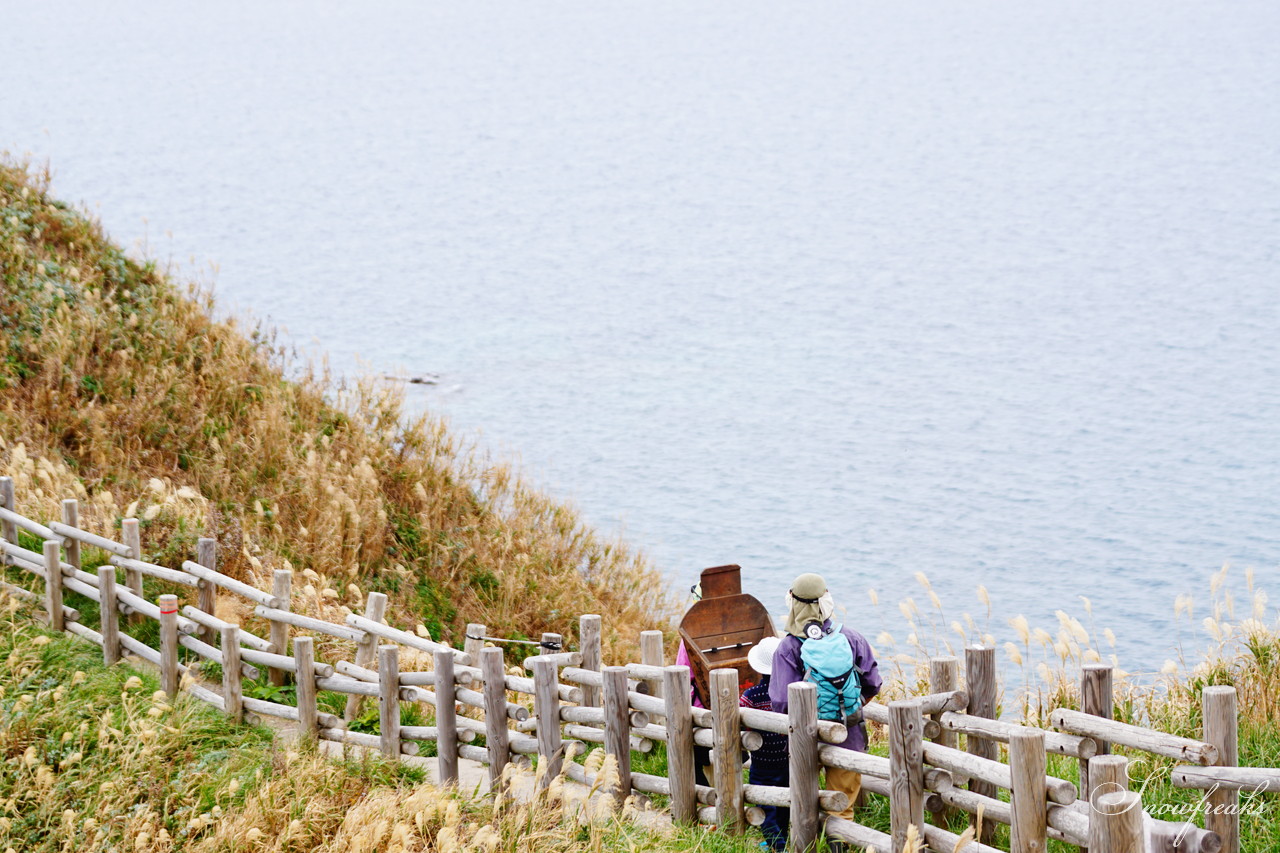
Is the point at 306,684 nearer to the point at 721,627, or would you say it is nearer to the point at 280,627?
the point at 280,627

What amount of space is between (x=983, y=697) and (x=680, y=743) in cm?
160

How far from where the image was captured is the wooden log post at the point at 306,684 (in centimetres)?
884

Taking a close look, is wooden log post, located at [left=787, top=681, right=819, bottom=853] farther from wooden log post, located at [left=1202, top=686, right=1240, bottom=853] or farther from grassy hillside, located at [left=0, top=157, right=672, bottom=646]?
grassy hillside, located at [left=0, top=157, right=672, bottom=646]

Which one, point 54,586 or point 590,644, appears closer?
point 590,644

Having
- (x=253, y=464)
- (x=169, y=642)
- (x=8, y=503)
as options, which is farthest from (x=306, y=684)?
(x=253, y=464)

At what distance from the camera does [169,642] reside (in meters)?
9.48

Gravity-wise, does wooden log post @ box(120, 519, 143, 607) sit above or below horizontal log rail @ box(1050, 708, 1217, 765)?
above

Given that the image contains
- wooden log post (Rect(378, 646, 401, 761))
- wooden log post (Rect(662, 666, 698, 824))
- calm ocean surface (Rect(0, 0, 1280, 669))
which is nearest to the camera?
wooden log post (Rect(662, 666, 698, 824))

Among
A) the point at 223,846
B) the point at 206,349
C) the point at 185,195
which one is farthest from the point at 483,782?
the point at 185,195

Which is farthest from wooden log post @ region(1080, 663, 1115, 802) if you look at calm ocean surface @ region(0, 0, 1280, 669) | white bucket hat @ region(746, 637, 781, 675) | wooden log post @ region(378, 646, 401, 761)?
calm ocean surface @ region(0, 0, 1280, 669)

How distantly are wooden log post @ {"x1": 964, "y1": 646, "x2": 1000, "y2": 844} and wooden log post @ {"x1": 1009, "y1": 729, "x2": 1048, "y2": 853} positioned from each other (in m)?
0.95

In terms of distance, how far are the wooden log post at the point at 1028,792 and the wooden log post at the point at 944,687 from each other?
109cm

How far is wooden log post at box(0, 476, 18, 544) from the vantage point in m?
11.4

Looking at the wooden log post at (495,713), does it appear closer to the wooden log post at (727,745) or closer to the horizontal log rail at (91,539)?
the wooden log post at (727,745)
